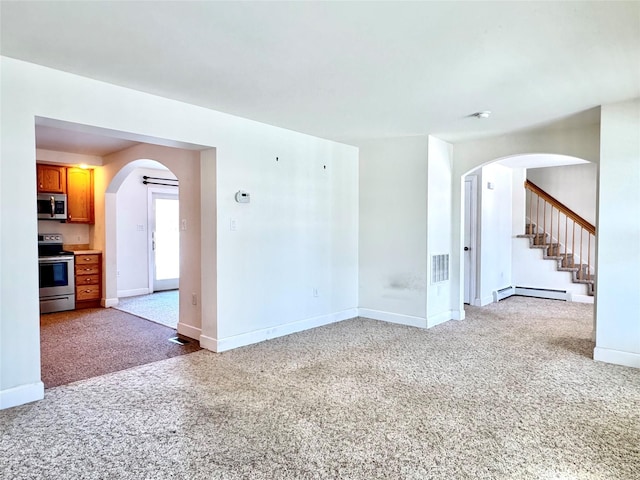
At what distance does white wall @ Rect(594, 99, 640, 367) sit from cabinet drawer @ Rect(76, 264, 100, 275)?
6812mm

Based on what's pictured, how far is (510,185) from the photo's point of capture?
7.44 metres

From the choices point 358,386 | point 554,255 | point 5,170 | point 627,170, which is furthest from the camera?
point 554,255

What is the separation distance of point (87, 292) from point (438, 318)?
212 inches

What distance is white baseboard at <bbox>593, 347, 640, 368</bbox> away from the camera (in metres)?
3.58

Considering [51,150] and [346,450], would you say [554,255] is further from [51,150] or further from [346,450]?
[51,150]

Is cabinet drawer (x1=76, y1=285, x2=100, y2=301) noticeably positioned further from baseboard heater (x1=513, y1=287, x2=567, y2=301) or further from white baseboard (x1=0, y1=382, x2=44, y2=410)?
baseboard heater (x1=513, y1=287, x2=567, y2=301)

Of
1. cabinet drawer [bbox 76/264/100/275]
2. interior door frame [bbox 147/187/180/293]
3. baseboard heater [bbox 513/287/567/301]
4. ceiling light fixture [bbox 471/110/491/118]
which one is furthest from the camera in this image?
interior door frame [bbox 147/187/180/293]

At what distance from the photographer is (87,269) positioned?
6.36 meters

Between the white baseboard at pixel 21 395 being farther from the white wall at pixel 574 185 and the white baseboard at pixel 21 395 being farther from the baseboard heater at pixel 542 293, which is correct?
the white wall at pixel 574 185

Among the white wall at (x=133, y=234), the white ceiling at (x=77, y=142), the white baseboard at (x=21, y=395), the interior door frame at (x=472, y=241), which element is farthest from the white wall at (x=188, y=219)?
the interior door frame at (x=472, y=241)

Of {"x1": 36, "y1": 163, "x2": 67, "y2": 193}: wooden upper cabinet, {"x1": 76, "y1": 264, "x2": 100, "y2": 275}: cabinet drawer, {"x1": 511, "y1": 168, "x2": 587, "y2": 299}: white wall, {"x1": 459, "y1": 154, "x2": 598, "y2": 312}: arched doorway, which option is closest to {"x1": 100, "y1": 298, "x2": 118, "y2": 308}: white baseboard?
{"x1": 76, "y1": 264, "x2": 100, "y2": 275}: cabinet drawer

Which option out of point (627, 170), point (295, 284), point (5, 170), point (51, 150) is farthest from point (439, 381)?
point (51, 150)

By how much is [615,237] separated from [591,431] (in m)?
1.99

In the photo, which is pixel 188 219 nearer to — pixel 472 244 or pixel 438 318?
pixel 438 318
